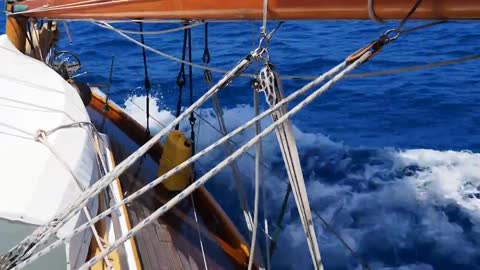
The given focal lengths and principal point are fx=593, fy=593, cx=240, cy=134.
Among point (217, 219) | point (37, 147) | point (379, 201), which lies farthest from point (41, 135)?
point (379, 201)

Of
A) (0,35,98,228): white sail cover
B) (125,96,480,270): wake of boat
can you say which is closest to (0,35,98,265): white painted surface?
(0,35,98,228): white sail cover

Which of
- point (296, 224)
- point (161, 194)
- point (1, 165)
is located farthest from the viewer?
point (296, 224)

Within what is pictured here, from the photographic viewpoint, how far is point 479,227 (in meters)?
5.58

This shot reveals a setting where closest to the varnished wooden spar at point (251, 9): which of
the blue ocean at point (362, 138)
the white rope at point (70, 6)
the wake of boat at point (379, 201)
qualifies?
the white rope at point (70, 6)

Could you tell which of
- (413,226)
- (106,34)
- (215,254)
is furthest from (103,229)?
(106,34)

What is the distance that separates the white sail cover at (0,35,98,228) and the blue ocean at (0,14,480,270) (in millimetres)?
1159

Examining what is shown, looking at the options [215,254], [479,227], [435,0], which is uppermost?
[435,0]

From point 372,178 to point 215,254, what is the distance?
9.77ft

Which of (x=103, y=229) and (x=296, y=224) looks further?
(x=296, y=224)

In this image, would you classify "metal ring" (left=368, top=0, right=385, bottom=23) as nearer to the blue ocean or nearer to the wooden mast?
the blue ocean

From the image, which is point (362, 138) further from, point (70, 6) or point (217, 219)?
point (70, 6)

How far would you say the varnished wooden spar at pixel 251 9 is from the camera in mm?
2012

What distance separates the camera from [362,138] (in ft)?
25.3

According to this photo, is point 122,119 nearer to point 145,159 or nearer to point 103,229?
point 145,159
